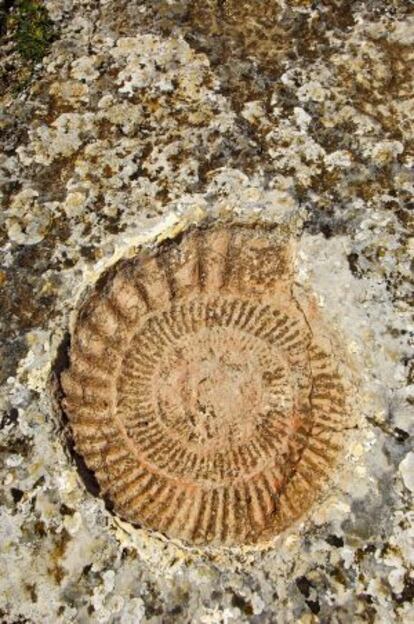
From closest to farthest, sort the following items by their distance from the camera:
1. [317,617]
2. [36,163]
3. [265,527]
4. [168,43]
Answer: [317,617], [265,527], [36,163], [168,43]

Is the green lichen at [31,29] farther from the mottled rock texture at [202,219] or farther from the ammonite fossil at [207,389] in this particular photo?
Result: the ammonite fossil at [207,389]

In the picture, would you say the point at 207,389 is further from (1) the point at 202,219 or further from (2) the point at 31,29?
(2) the point at 31,29

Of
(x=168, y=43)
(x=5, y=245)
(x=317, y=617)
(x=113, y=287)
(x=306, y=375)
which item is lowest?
(x=317, y=617)

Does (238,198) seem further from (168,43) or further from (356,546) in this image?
(356,546)

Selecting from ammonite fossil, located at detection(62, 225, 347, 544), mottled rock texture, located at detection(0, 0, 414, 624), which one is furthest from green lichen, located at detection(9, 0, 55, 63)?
ammonite fossil, located at detection(62, 225, 347, 544)

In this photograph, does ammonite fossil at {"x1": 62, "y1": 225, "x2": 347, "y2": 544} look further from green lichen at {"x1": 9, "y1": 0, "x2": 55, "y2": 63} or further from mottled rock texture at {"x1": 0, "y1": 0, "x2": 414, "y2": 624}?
green lichen at {"x1": 9, "y1": 0, "x2": 55, "y2": 63}

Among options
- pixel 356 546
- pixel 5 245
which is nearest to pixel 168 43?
pixel 5 245

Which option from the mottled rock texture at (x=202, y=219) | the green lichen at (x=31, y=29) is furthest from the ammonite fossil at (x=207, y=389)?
the green lichen at (x=31, y=29)

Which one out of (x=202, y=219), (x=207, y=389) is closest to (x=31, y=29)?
(x=202, y=219)
